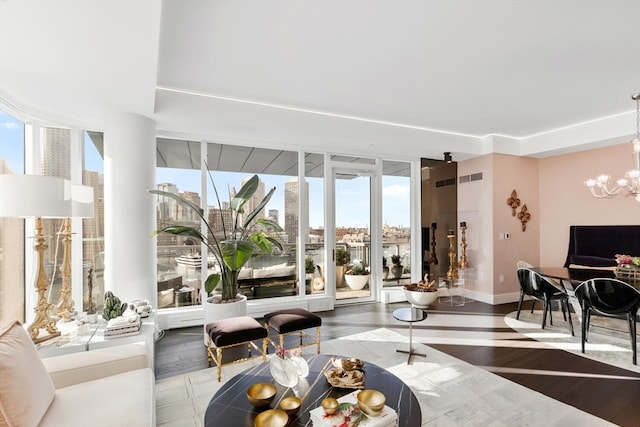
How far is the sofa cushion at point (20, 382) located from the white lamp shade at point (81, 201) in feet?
3.55

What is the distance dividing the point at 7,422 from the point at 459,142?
5933mm

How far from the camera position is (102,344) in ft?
8.47

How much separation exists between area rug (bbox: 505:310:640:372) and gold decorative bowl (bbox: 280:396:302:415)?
131 inches

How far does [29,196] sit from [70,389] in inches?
48.8

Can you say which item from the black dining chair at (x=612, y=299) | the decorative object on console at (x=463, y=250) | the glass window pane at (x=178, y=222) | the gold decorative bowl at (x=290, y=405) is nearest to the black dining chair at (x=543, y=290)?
the black dining chair at (x=612, y=299)

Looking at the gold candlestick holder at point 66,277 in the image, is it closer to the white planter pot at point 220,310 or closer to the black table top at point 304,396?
the white planter pot at point 220,310

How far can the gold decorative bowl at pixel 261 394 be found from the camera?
5.69ft

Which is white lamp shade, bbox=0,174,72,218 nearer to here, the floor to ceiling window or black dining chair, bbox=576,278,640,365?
the floor to ceiling window

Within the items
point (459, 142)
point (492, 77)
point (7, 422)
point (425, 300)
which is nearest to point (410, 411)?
point (425, 300)

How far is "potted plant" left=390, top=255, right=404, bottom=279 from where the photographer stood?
5.95 m

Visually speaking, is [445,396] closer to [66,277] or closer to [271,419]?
[271,419]

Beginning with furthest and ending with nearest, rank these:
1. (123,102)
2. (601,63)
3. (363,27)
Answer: (123,102), (601,63), (363,27)

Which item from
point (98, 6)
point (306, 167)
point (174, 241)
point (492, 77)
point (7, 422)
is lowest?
Result: point (7, 422)

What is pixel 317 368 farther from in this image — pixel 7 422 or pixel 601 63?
pixel 601 63
